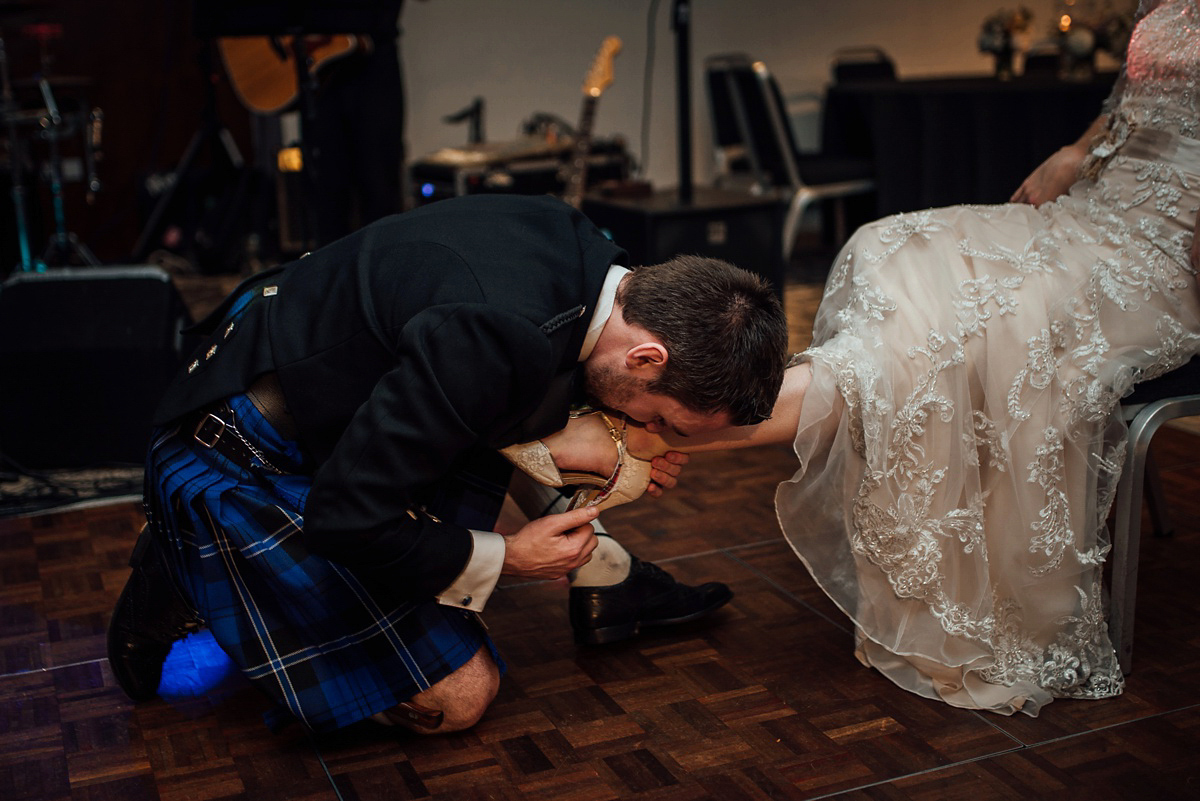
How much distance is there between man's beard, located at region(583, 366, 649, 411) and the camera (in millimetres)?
1516

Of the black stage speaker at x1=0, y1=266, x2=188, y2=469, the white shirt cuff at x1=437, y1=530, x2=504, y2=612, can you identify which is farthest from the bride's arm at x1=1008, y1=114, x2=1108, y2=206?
the black stage speaker at x1=0, y1=266, x2=188, y2=469

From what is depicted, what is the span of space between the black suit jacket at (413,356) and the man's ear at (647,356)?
7 centimetres

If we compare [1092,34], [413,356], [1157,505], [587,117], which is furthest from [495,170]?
[413,356]

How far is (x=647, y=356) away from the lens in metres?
1.48

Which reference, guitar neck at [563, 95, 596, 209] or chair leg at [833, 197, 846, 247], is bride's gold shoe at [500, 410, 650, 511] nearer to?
guitar neck at [563, 95, 596, 209]

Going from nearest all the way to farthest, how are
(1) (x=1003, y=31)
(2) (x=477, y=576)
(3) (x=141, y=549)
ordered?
1. (2) (x=477, y=576)
2. (3) (x=141, y=549)
3. (1) (x=1003, y=31)

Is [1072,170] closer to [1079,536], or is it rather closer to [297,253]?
[1079,536]

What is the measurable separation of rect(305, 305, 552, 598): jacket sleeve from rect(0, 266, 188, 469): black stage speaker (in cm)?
157

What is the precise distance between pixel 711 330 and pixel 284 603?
27.5 inches

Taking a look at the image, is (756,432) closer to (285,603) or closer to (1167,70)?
(285,603)

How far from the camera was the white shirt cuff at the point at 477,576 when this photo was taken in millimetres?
1575

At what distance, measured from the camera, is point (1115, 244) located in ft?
6.20

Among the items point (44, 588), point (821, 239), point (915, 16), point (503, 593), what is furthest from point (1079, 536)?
point (915, 16)

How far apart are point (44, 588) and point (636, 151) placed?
5.02m
